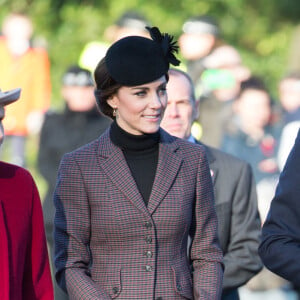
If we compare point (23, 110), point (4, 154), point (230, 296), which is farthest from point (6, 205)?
point (4, 154)

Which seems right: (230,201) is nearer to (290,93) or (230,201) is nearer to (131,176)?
(131,176)

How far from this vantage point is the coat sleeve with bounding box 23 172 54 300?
576cm

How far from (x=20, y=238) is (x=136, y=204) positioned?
67cm

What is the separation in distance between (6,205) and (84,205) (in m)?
0.58

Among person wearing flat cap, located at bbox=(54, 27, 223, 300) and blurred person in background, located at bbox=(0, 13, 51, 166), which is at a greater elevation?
person wearing flat cap, located at bbox=(54, 27, 223, 300)

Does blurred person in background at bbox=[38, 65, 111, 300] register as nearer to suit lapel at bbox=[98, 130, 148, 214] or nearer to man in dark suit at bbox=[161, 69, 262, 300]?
man in dark suit at bbox=[161, 69, 262, 300]

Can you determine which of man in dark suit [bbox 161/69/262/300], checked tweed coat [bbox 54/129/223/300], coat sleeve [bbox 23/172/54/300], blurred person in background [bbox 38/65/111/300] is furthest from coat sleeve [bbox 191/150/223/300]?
blurred person in background [bbox 38/65/111/300]

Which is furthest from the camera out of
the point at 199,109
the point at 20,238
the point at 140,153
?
the point at 199,109

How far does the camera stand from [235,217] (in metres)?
7.41

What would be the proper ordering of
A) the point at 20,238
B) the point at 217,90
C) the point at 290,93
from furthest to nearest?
the point at 290,93 → the point at 217,90 → the point at 20,238

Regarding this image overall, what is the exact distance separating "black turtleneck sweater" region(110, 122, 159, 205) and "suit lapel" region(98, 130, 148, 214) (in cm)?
4

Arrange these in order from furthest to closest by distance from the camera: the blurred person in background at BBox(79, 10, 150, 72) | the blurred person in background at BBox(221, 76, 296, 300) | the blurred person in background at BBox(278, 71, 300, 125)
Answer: the blurred person in background at BBox(278, 71, 300, 125), the blurred person in background at BBox(79, 10, 150, 72), the blurred person in background at BBox(221, 76, 296, 300)

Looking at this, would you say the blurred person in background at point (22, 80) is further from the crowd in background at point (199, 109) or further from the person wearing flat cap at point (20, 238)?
the person wearing flat cap at point (20, 238)

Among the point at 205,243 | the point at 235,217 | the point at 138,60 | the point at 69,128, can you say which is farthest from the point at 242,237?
the point at 69,128
